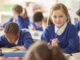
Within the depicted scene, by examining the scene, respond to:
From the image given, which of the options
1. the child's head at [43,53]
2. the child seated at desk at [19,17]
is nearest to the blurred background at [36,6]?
the child seated at desk at [19,17]

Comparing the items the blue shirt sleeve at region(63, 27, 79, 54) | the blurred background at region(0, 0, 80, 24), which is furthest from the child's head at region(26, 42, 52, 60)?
the blurred background at region(0, 0, 80, 24)

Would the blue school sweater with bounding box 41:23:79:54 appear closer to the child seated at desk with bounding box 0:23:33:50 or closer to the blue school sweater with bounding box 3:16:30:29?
the child seated at desk with bounding box 0:23:33:50

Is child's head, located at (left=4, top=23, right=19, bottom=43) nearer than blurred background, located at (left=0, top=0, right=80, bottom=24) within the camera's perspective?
Yes

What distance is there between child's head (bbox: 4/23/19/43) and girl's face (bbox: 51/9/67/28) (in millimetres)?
356

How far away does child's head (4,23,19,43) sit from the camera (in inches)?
76.8

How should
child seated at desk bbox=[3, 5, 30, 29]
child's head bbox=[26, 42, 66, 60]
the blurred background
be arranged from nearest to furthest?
child's head bbox=[26, 42, 66, 60], child seated at desk bbox=[3, 5, 30, 29], the blurred background

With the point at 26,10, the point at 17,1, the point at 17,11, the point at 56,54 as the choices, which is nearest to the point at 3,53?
the point at 56,54

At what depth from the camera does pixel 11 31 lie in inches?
76.6

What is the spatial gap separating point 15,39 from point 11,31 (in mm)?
150

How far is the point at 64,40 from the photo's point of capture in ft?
6.49

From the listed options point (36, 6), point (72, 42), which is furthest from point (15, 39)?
point (36, 6)

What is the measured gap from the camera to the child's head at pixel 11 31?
1.95 meters

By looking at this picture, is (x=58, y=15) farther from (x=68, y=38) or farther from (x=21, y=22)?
(x=21, y=22)

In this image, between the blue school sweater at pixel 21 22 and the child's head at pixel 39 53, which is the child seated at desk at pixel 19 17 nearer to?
the blue school sweater at pixel 21 22
